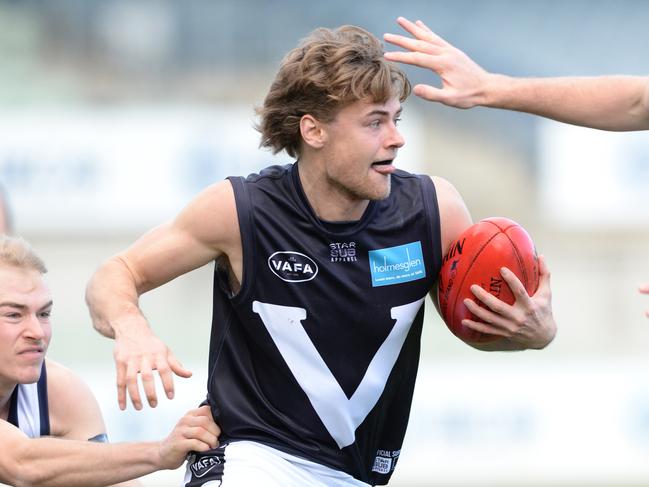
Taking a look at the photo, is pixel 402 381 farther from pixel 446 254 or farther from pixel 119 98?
pixel 119 98

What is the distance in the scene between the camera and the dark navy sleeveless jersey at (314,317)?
15.7 ft

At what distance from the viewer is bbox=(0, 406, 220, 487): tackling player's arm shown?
14.9 feet

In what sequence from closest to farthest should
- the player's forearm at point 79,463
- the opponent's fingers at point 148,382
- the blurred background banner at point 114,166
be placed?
the opponent's fingers at point 148,382 < the player's forearm at point 79,463 < the blurred background banner at point 114,166

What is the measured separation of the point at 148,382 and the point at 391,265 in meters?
1.17

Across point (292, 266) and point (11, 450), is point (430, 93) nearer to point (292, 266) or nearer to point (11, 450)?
point (292, 266)

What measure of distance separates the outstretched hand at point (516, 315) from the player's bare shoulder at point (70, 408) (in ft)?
5.27

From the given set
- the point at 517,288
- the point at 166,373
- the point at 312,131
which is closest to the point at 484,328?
the point at 517,288

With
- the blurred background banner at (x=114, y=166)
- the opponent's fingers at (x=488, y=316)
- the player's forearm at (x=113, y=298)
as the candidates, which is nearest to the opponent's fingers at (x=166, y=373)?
the player's forearm at (x=113, y=298)

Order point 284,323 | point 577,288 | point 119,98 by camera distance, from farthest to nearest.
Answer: point 119,98, point 577,288, point 284,323

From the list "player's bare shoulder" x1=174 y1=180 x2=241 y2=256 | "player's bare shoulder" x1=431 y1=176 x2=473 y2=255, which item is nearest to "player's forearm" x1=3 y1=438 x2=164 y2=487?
"player's bare shoulder" x1=174 y1=180 x2=241 y2=256

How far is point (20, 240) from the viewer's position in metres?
5.05

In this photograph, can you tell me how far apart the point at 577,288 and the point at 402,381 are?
34.4 feet

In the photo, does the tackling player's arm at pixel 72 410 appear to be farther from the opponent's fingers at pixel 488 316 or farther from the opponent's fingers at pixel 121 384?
the opponent's fingers at pixel 488 316

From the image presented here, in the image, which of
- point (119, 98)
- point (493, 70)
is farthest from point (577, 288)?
point (119, 98)
